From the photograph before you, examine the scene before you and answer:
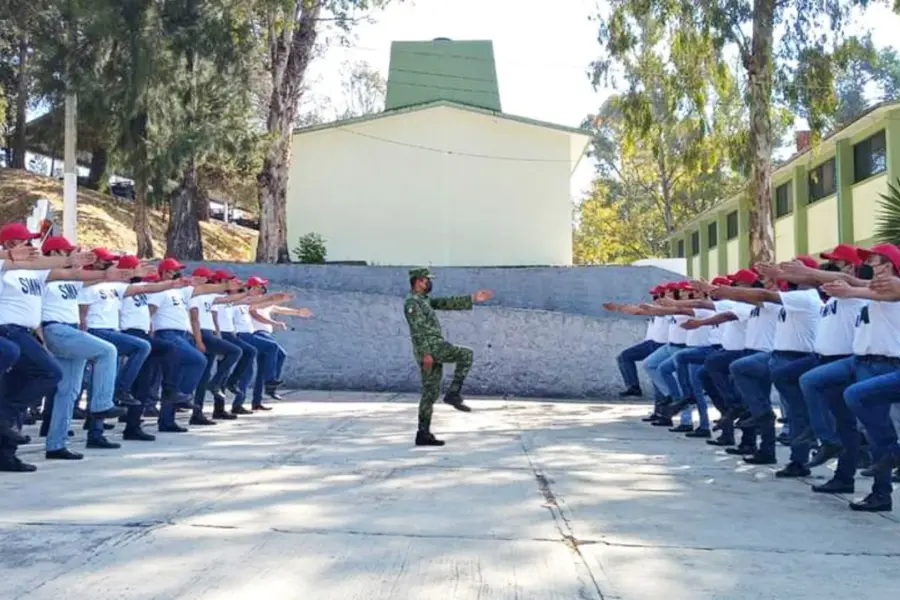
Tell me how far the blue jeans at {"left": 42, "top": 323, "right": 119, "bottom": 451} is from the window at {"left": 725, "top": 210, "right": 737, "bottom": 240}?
1247 inches

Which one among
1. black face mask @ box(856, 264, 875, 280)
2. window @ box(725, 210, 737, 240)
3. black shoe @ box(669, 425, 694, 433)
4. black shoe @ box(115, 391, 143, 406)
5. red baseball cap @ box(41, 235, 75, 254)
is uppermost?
window @ box(725, 210, 737, 240)

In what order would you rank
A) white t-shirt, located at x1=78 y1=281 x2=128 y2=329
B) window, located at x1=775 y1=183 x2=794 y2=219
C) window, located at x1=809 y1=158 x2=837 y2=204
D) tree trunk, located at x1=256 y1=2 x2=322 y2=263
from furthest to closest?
window, located at x1=775 y1=183 x2=794 y2=219 → window, located at x1=809 y1=158 x2=837 y2=204 → tree trunk, located at x1=256 y1=2 x2=322 y2=263 → white t-shirt, located at x1=78 y1=281 x2=128 y2=329

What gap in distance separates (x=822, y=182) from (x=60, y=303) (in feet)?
78.1

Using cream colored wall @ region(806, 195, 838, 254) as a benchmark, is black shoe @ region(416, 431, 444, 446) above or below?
below

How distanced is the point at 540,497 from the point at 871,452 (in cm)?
241

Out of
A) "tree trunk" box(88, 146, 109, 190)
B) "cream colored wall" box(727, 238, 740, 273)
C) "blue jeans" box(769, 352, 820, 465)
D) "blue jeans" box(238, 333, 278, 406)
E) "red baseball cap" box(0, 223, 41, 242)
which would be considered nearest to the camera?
"red baseball cap" box(0, 223, 41, 242)

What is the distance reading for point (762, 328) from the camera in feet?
31.0


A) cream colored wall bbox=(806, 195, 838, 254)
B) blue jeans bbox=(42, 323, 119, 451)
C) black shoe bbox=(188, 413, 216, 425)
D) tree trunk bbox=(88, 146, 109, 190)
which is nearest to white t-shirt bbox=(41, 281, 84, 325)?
blue jeans bbox=(42, 323, 119, 451)

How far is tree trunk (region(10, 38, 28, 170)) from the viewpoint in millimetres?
27706

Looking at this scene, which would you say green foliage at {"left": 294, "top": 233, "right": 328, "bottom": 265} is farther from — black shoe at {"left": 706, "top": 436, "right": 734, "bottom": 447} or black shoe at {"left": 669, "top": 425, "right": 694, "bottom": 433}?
black shoe at {"left": 706, "top": 436, "right": 734, "bottom": 447}

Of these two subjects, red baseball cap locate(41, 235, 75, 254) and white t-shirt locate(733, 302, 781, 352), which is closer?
red baseball cap locate(41, 235, 75, 254)

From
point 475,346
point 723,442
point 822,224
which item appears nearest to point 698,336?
→ point 723,442

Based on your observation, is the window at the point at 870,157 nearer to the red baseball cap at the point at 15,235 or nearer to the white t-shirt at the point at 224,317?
the white t-shirt at the point at 224,317

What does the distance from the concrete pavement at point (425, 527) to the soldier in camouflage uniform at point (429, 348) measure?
52cm
